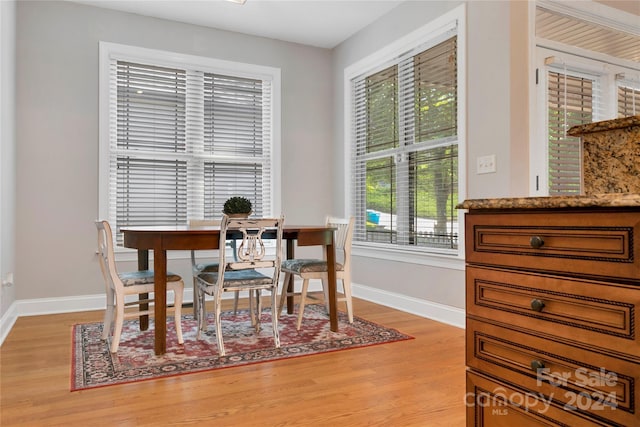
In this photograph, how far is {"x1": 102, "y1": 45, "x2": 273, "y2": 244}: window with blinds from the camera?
4.41m

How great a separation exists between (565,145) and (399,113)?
61.1 inches

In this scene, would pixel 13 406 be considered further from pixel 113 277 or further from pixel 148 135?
pixel 148 135

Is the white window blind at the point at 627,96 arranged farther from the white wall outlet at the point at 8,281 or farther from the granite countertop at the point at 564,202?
the white wall outlet at the point at 8,281

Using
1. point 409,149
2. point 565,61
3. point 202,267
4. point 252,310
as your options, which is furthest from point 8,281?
point 565,61

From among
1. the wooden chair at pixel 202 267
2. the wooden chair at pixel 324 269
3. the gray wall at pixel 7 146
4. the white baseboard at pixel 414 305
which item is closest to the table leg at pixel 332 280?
the wooden chair at pixel 324 269

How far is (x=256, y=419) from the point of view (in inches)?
74.6

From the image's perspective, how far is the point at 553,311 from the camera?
1.05 metres

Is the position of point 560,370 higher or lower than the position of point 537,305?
lower

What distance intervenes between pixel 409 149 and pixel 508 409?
322 centimetres

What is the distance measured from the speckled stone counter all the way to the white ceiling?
11.3 feet

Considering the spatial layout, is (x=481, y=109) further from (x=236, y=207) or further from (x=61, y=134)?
(x=61, y=134)

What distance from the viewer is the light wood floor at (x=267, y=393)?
1908 mm

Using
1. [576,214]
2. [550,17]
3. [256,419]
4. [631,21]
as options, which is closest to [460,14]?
[550,17]

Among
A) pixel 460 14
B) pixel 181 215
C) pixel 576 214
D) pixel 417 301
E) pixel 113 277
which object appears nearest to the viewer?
pixel 576 214
